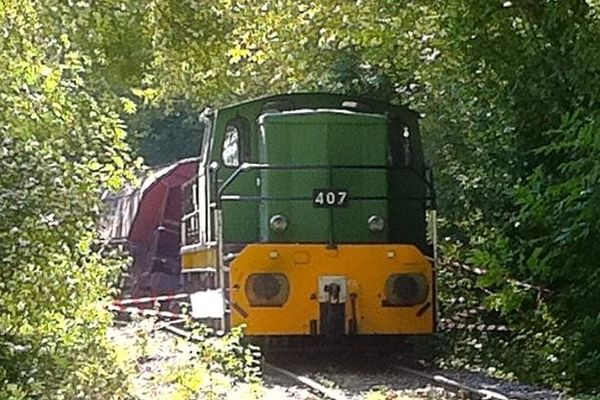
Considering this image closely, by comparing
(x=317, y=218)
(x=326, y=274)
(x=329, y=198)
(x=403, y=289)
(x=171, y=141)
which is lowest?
(x=403, y=289)

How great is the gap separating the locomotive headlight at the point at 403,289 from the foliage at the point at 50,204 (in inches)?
145

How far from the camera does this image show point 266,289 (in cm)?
1140

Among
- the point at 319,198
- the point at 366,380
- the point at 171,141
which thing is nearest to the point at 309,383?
the point at 366,380

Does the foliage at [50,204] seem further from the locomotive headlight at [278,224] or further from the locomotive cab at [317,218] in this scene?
the locomotive headlight at [278,224]

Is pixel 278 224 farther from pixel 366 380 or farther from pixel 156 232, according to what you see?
pixel 156 232

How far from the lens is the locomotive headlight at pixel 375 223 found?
1220 cm

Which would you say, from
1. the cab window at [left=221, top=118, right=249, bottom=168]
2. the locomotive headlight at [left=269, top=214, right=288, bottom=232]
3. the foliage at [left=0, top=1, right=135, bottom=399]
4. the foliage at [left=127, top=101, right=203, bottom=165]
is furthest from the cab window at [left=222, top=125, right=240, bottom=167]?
the foliage at [left=127, top=101, right=203, bottom=165]

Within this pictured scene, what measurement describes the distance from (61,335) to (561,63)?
4.90m

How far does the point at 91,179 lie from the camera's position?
8.27 metres

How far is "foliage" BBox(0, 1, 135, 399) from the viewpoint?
7578 millimetres

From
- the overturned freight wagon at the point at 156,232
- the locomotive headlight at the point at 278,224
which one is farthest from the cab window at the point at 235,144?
the overturned freight wagon at the point at 156,232

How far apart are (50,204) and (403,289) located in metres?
4.76

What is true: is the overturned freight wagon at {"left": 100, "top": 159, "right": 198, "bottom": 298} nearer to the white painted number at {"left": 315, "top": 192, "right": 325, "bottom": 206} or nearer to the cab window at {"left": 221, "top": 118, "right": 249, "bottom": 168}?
the cab window at {"left": 221, "top": 118, "right": 249, "bottom": 168}

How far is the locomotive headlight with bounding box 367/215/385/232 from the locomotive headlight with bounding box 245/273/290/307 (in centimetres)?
122
